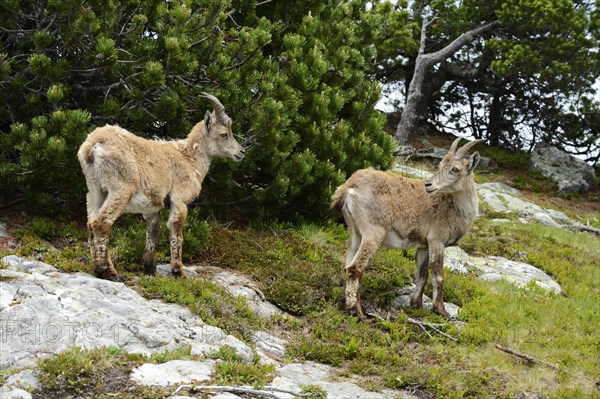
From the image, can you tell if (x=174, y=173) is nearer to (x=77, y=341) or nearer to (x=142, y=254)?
(x=142, y=254)

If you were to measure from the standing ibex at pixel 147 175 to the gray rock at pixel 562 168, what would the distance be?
21.1m

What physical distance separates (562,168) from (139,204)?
24.4 m

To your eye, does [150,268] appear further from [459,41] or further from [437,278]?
[459,41]

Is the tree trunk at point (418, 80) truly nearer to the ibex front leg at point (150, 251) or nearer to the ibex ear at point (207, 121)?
the ibex ear at point (207, 121)

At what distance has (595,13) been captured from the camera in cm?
2584

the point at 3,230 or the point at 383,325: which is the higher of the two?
the point at 3,230

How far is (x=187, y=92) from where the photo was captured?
11773mm

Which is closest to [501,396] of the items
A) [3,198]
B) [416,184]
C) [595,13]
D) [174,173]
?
[416,184]

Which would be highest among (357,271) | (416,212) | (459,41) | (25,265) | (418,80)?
(459,41)

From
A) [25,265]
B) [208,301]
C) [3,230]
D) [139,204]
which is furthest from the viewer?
[3,230]

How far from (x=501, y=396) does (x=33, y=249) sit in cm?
695

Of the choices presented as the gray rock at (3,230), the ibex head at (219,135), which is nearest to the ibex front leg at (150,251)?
the ibex head at (219,135)

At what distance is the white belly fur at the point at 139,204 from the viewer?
30.5 feet

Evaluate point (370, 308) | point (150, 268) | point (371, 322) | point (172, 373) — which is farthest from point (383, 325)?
point (172, 373)
